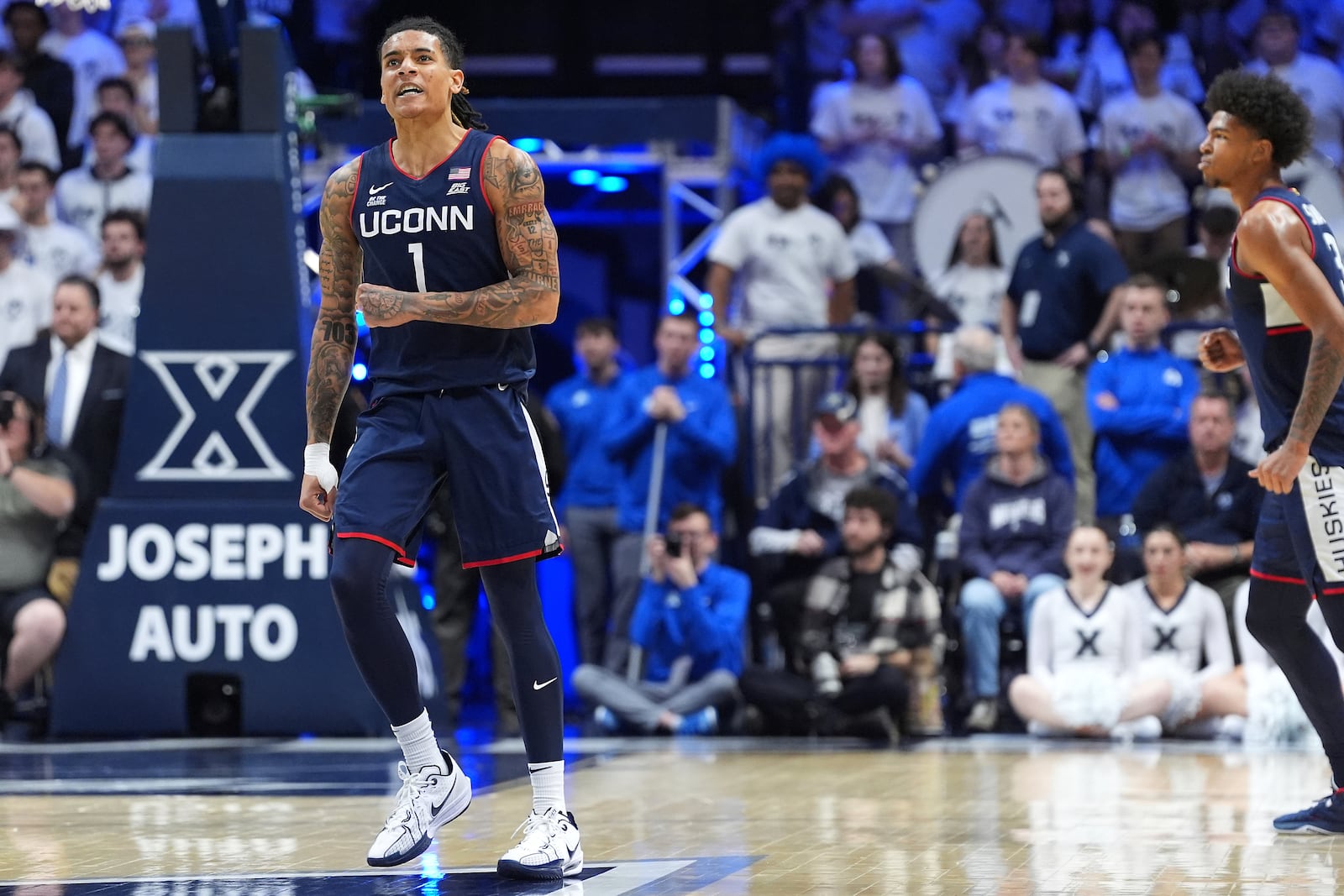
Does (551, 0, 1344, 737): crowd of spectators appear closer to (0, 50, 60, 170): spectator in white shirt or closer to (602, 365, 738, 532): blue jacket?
(602, 365, 738, 532): blue jacket

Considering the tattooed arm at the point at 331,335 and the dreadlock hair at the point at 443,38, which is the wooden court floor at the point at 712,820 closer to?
the tattooed arm at the point at 331,335

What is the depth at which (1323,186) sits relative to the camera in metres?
12.5

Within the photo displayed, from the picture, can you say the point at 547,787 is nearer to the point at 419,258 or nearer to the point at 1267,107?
the point at 419,258

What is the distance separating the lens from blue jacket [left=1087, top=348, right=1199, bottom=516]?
1088cm

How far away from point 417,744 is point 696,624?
5.06 meters

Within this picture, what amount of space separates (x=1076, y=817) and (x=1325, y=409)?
1.59 meters

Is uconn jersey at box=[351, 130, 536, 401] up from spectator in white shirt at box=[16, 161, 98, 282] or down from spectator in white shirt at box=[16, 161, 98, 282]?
down

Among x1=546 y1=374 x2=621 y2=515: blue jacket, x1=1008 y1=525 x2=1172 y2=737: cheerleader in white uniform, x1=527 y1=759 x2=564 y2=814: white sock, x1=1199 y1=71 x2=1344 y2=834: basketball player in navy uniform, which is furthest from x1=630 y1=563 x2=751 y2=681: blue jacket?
x1=527 y1=759 x2=564 y2=814: white sock

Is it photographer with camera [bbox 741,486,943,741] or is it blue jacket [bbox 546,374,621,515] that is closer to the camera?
photographer with camera [bbox 741,486,943,741]

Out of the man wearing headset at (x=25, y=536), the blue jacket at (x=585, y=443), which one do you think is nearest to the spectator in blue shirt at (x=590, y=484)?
the blue jacket at (x=585, y=443)

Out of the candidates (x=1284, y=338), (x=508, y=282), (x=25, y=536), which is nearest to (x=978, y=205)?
(x=25, y=536)

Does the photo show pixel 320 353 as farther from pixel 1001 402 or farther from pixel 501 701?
pixel 1001 402

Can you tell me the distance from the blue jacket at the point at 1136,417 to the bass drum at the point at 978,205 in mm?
1879

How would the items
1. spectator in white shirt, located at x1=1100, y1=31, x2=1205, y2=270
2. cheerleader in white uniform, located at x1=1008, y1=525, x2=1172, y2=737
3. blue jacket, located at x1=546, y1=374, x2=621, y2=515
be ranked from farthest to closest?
spectator in white shirt, located at x1=1100, y1=31, x2=1205, y2=270
blue jacket, located at x1=546, y1=374, x2=621, y2=515
cheerleader in white uniform, located at x1=1008, y1=525, x2=1172, y2=737
